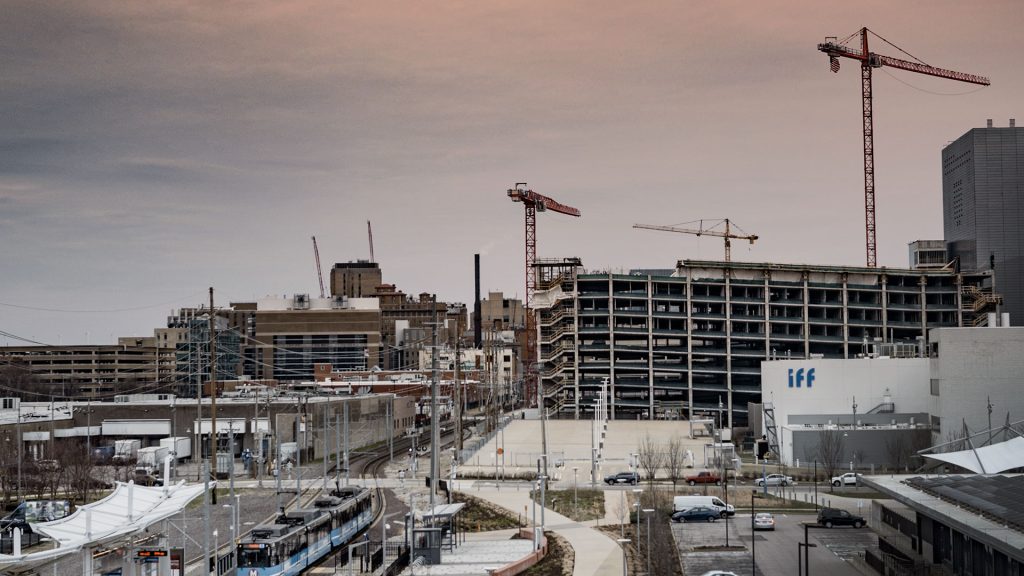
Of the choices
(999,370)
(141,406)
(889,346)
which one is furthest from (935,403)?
(141,406)

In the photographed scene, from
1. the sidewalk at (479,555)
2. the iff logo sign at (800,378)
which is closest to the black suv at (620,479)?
the sidewalk at (479,555)

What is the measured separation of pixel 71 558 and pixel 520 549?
2162cm

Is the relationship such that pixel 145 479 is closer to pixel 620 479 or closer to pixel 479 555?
pixel 620 479

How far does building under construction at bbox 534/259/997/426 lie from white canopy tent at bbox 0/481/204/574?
89831 millimetres

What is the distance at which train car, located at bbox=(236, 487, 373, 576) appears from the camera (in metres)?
44.2

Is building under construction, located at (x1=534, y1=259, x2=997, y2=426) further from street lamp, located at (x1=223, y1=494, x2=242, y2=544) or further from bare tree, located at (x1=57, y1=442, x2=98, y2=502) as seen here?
street lamp, located at (x1=223, y1=494, x2=242, y2=544)

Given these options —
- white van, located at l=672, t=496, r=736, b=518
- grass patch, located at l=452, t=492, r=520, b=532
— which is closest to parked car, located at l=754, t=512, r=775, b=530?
white van, located at l=672, t=496, r=736, b=518

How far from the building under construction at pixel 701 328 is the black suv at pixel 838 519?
70823 mm

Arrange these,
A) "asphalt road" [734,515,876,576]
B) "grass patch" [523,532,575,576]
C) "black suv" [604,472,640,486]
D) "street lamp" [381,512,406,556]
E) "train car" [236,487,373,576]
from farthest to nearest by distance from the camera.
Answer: "black suv" [604,472,640,486] < "street lamp" [381,512,406,556] < "asphalt road" [734,515,876,576] < "grass patch" [523,532,575,576] < "train car" [236,487,373,576]

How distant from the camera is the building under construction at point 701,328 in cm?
13275

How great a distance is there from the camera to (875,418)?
92875 mm

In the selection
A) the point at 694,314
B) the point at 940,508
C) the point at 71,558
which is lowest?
the point at 71,558

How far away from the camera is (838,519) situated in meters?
58.7

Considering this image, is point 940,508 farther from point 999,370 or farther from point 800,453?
point 800,453
